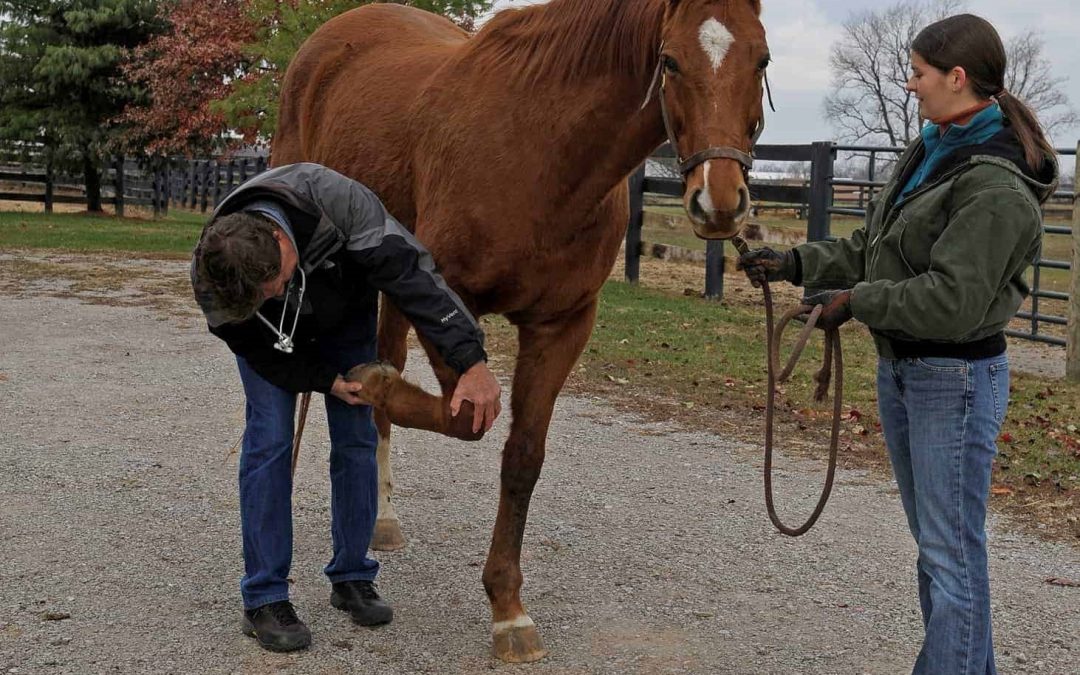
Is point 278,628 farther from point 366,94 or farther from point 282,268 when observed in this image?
point 366,94

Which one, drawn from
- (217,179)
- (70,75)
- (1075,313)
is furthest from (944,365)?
(217,179)

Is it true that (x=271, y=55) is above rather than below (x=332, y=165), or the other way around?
above

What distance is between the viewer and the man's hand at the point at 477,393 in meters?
3.31

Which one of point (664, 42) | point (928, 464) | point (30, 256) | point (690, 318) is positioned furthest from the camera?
point (30, 256)

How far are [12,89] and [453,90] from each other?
1029 inches

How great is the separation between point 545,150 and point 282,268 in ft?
3.24

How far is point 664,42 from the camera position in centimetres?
318

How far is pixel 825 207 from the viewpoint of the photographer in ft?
38.7

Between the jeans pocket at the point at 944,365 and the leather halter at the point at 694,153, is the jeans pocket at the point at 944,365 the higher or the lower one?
the lower one

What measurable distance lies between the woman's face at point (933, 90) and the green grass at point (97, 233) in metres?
16.5

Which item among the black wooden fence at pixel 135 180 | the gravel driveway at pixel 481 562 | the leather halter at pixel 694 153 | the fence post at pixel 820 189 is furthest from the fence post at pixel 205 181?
the leather halter at pixel 694 153

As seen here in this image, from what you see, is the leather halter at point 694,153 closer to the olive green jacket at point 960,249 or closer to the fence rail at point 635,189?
the olive green jacket at point 960,249

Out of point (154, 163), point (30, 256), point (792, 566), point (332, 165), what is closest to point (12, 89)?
point (154, 163)

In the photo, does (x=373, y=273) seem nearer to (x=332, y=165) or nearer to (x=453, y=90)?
(x=453, y=90)
